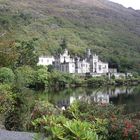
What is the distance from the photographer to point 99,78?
4272 inches

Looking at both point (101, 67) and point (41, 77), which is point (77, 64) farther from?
point (41, 77)

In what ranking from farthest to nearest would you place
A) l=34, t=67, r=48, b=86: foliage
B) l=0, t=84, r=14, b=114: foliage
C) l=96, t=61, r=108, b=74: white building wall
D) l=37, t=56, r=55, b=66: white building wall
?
l=96, t=61, r=108, b=74: white building wall → l=37, t=56, r=55, b=66: white building wall → l=34, t=67, r=48, b=86: foliage → l=0, t=84, r=14, b=114: foliage

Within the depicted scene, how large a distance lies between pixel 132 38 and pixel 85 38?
2742cm

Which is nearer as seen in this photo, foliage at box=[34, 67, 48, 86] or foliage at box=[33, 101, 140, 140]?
foliage at box=[33, 101, 140, 140]

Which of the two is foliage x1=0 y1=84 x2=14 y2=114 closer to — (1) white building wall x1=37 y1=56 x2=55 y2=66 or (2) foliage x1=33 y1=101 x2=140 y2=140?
(2) foliage x1=33 y1=101 x2=140 y2=140

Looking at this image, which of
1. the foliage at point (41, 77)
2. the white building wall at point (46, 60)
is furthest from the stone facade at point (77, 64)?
the foliage at point (41, 77)

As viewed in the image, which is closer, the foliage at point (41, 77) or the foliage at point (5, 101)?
the foliage at point (5, 101)

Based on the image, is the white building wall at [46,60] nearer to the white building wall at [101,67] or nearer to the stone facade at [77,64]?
the stone facade at [77,64]

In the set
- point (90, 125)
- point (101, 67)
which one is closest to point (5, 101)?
point (90, 125)

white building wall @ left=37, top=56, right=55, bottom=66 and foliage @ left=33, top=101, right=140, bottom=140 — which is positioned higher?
white building wall @ left=37, top=56, right=55, bottom=66

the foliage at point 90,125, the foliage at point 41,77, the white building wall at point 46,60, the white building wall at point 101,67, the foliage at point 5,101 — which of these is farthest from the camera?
the white building wall at point 101,67

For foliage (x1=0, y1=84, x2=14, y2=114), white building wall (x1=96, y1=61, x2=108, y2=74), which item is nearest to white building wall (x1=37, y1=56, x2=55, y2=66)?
white building wall (x1=96, y1=61, x2=108, y2=74)

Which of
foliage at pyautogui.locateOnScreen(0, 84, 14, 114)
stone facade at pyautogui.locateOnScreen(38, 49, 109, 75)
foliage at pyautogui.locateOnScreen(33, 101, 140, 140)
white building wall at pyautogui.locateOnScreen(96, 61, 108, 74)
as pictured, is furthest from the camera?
white building wall at pyautogui.locateOnScreen(96, 61, 108, 74)

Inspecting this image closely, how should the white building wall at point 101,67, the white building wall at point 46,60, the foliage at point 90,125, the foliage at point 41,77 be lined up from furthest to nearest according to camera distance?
the white building wall at point 101,67, the white building wall at point 46,60, the foliage at point 41,77, the foliage at point 90,125
